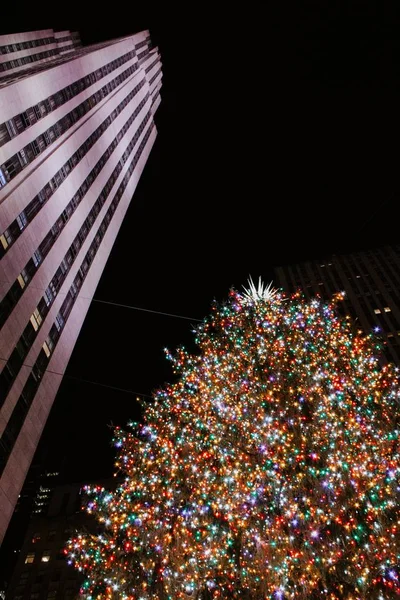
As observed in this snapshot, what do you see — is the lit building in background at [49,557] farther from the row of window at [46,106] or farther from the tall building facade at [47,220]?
the row of window at [46,106]

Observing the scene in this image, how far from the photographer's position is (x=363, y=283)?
58406mm

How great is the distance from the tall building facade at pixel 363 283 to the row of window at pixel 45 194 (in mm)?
35457

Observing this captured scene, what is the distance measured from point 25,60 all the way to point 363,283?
68058 mm

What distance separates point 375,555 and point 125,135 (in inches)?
2484

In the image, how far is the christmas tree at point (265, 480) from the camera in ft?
33.3

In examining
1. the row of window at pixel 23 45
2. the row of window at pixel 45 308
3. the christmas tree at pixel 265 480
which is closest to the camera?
the christmas tree at pixel 265 480

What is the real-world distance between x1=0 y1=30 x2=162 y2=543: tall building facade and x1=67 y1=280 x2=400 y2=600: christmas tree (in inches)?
453

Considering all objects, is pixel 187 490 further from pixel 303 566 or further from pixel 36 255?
pixel 36 255

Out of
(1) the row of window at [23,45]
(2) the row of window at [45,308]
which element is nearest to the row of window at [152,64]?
(1) the row of window at [23,45]

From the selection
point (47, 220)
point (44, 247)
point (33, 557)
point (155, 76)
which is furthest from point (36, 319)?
point (155, 76)

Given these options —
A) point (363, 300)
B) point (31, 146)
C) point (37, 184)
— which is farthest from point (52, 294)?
point (363, 300)

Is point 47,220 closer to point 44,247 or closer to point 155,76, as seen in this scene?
point 44,247

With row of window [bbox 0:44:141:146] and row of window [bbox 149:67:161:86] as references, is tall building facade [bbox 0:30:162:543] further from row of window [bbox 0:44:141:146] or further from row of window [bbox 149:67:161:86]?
row of window [bbox 149:67:161:86]

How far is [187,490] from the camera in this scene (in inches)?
541
